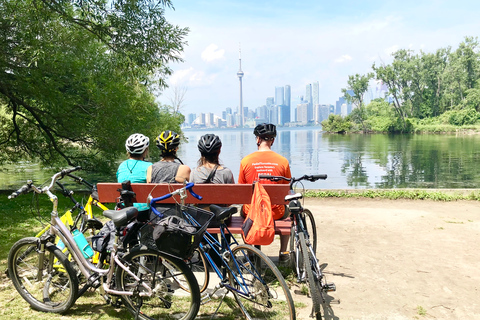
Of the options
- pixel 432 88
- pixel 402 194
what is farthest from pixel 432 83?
pixel 402 194

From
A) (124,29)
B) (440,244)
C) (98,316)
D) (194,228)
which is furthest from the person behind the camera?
(124,29)

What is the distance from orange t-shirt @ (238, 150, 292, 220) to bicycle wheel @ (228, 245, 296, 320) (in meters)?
1.32

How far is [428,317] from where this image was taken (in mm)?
3656

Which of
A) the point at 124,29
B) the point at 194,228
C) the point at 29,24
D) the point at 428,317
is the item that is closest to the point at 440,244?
the point at 428,317

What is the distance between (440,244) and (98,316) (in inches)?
189

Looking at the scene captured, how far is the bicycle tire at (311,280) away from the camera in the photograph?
11.1ft

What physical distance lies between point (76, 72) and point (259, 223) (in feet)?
35.5

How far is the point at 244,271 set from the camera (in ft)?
10.7

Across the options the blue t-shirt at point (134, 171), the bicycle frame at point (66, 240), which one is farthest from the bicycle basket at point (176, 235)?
the blue t-shirt at point (134, 171)

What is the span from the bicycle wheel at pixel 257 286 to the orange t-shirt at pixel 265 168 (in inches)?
51.9

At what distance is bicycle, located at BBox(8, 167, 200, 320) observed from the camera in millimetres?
3197

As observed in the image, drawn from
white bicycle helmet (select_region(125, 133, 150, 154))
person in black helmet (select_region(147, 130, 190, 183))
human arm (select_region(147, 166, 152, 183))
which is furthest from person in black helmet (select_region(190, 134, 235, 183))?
white bicycle helmet (select_region(125, 133, 150, 154))

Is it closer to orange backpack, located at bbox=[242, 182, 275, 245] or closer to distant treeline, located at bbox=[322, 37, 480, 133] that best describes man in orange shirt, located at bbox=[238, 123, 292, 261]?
orange backpack, located at bbox=[242, 182, 275, 245]

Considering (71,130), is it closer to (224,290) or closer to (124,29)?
(124,29)
